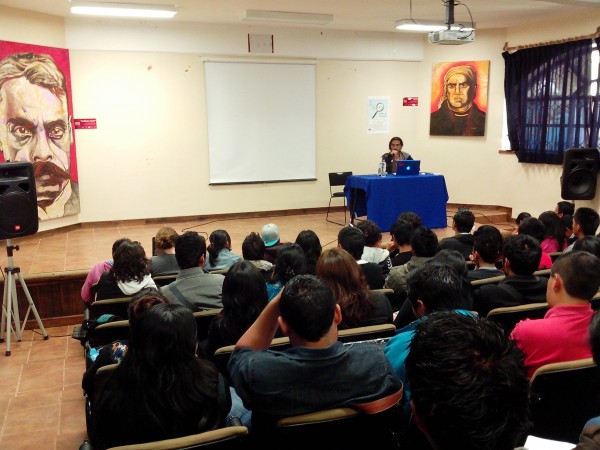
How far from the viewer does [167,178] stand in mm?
7926

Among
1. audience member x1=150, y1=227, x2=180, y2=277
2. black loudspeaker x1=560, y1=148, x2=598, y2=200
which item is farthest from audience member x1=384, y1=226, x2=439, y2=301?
black loudspeaker x1=560, y1=148, x2=598, y2=200

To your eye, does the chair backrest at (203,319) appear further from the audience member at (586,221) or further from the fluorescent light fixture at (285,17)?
the fluorescent light fixture at (285,17)

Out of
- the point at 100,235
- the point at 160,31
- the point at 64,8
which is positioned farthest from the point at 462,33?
the point at 100,235

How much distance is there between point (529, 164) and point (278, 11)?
4.44 meters

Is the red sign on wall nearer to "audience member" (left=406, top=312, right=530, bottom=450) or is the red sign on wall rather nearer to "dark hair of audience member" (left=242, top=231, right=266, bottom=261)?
"dark hair of audience member" (left=242, top=231, right=266, bottom=261)

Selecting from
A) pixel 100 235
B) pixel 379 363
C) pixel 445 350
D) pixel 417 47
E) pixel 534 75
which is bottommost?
pixel 100 235

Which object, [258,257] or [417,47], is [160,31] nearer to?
[417,47]

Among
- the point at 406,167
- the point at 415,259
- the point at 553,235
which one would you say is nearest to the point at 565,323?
the point at 415,259

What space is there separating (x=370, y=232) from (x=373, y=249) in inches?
5.1

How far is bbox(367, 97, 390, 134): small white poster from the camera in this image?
889cm

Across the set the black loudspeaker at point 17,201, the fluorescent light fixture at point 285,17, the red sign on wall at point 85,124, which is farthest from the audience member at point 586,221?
the red sign on wall at point 85,124

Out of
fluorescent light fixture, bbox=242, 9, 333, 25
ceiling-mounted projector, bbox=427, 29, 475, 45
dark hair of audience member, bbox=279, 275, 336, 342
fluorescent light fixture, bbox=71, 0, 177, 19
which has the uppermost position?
fluorescent light fixture, bbox=242, 9, 333, 25

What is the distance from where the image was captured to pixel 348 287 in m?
2.55

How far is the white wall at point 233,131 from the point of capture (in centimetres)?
730
